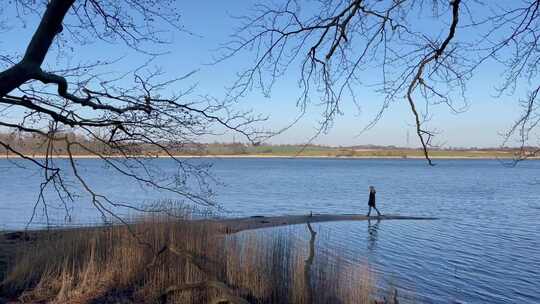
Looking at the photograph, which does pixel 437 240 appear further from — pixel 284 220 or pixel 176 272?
pixel 176 272

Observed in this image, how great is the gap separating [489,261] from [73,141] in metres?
15.9

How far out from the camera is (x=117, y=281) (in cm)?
880

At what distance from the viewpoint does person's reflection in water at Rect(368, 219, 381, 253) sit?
760 inches

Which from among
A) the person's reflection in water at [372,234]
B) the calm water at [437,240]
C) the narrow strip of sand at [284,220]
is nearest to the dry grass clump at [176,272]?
the calm water at [437,240]

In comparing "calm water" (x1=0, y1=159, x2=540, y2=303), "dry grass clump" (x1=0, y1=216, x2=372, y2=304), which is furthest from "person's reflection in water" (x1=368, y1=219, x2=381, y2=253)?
"dry grass clump" (x1=0, y1=216, x2=372, y2=304)

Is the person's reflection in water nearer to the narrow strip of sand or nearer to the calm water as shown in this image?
the calm water

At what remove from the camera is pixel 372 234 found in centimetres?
2295

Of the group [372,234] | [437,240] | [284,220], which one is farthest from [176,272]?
[284,220]

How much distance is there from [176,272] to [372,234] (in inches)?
627

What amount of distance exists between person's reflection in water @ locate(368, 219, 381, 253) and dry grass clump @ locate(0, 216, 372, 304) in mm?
9842

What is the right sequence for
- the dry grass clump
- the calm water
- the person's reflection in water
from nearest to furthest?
the dry grass clump, the calm water, the person's reflection in water

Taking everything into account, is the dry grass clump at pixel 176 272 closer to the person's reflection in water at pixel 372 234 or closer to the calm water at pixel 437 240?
the calm water at pixel 437 240

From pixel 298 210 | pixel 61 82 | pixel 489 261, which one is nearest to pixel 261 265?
pixel 61 82

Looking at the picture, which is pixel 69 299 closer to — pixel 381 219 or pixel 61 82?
pixel 61 82
